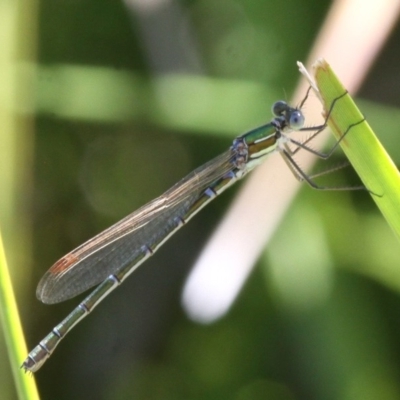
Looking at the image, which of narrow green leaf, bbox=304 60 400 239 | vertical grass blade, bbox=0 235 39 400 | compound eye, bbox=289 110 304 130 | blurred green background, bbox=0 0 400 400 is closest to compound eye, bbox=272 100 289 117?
compound eye, bbox=289 110 304 130

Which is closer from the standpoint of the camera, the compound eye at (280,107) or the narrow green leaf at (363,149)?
the narrow green leaf at (363,149)

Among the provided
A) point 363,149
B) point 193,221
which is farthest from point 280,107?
point 363,149

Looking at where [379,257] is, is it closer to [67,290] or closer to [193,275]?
[193,275]

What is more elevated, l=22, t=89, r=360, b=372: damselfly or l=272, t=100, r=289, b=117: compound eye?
l=272, t=100, r=289, b=117: compound eye

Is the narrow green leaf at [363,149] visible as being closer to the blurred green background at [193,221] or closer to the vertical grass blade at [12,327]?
the vertical grass blade at [12,327]

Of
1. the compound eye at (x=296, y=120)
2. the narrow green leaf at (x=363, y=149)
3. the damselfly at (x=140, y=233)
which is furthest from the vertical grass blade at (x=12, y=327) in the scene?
the compound eye at (x=296, y=120)

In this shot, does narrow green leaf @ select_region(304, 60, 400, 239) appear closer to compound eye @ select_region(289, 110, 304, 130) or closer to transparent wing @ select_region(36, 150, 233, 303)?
compound eye @ select_region(289, 110, 304, 130)
